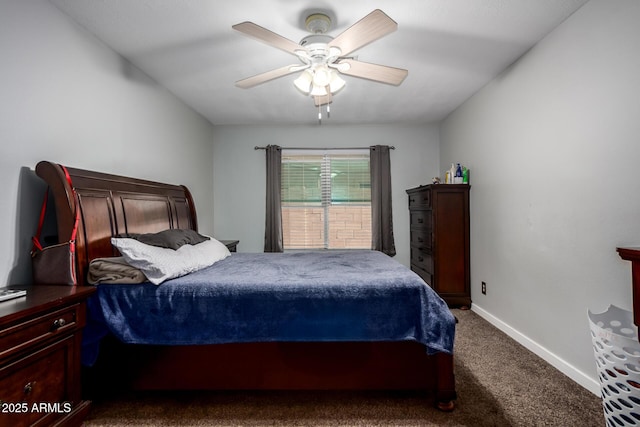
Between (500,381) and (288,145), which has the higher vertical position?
(288,145)

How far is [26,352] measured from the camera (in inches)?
49.7

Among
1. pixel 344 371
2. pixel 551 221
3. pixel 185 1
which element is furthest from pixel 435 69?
pixel 344 371

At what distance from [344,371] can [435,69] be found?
2.70 meters

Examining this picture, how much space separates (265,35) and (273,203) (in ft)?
9.15

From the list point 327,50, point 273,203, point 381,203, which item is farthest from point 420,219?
point 327,50

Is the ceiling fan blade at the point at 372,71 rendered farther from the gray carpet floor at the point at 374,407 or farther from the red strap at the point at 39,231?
the gray carpet floor at the point at 374,407

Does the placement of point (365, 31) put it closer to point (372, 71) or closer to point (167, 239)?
point (372, 71)

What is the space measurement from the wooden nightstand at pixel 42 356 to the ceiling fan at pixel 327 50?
1730mm

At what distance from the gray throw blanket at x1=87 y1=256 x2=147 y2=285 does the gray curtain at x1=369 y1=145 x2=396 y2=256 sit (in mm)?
3236

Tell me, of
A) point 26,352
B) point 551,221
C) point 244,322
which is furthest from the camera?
point 551,221

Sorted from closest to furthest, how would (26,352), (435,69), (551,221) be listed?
(26,352)
(551,221)
(435,69)

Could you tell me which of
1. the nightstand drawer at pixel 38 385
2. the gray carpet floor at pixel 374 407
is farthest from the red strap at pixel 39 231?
the gray carpet floor at pixel 374 407

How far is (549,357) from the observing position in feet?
7.39

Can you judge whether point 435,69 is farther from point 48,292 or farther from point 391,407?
point 48,292
